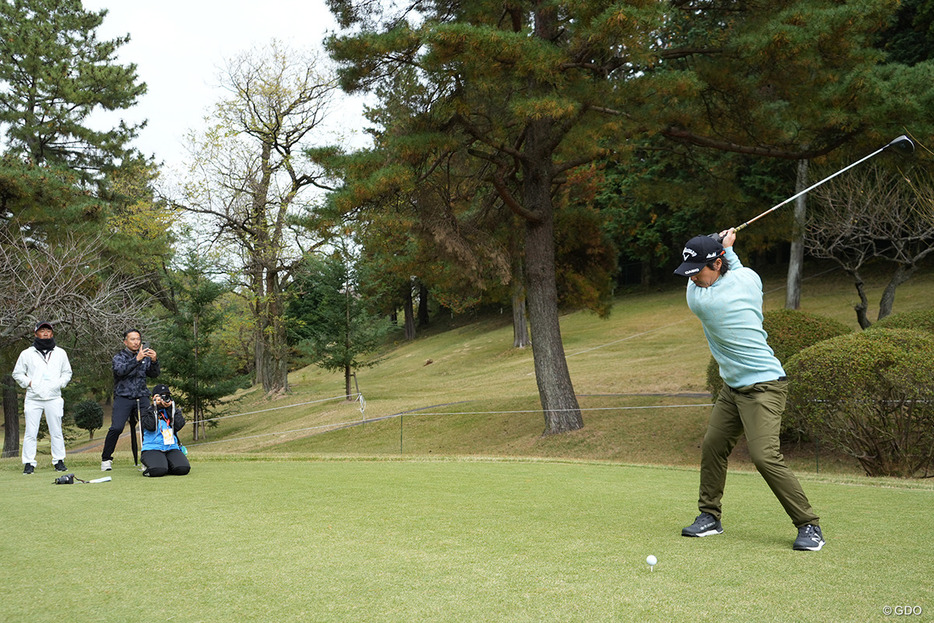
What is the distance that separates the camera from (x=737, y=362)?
16.3 ft

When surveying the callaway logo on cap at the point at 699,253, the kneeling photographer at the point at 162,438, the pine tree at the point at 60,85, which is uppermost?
the pine tree at the point at 60,85

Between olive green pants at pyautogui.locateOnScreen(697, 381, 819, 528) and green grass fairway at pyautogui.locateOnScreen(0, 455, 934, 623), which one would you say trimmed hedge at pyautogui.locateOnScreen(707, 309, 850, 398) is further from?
olive green pants at pyautogui.locateOnScreen(697, 381, 819, 528)

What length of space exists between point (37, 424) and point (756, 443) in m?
9.68

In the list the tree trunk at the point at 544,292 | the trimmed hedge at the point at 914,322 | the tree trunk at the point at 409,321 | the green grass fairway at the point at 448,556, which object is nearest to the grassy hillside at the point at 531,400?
the tree trunk at the point at 544,292

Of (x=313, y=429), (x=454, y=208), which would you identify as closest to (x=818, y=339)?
(x=454, y=208)

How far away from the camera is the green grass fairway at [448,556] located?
3281mm

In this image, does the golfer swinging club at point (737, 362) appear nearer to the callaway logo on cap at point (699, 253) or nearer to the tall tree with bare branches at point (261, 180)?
→ the callaway logo on cap at point (699, 253)

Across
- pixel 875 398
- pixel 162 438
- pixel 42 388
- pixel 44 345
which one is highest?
pixel 44 345

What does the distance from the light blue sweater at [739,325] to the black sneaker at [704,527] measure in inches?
36.1

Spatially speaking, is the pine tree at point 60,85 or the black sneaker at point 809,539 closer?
the black sneaker at point 809,539

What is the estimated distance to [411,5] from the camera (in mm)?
16266

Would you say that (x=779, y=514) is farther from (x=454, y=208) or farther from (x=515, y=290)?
(x=515, y=290)

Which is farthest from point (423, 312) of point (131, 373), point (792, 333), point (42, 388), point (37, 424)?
point (131, 373)

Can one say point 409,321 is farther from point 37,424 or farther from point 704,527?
point 704,527
